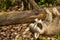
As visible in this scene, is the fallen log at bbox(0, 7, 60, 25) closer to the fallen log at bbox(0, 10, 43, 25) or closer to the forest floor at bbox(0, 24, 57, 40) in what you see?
the fallen log at bbox(0, 10, 43, 25)

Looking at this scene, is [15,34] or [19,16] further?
[15,34]

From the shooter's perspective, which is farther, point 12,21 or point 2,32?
point 2,32

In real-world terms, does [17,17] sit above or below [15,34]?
above

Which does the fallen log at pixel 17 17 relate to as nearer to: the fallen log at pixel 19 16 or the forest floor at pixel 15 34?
the fallen log at pixel 19 16

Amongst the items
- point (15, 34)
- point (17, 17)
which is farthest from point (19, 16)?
point (15, 34)

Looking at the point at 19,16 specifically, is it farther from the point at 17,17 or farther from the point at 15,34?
the point at 15,34

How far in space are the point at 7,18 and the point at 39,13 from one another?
89 centimetres

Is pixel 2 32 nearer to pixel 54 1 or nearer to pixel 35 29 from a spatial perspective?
pixel 35 29

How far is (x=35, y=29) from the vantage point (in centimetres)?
473

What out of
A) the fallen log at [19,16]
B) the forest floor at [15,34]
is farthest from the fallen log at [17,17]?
the forest floor at [15,34]

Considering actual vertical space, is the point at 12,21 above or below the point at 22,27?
above

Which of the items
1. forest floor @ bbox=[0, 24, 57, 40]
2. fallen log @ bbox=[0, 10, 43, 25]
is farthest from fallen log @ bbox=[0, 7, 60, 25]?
forest floor @ bbox=[0, 24, 57, 40]

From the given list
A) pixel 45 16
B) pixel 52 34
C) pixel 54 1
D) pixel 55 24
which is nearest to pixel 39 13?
pixel 45 16

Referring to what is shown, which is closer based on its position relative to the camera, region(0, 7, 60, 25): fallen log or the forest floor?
region(0, 7, 60, 25): fallen log
